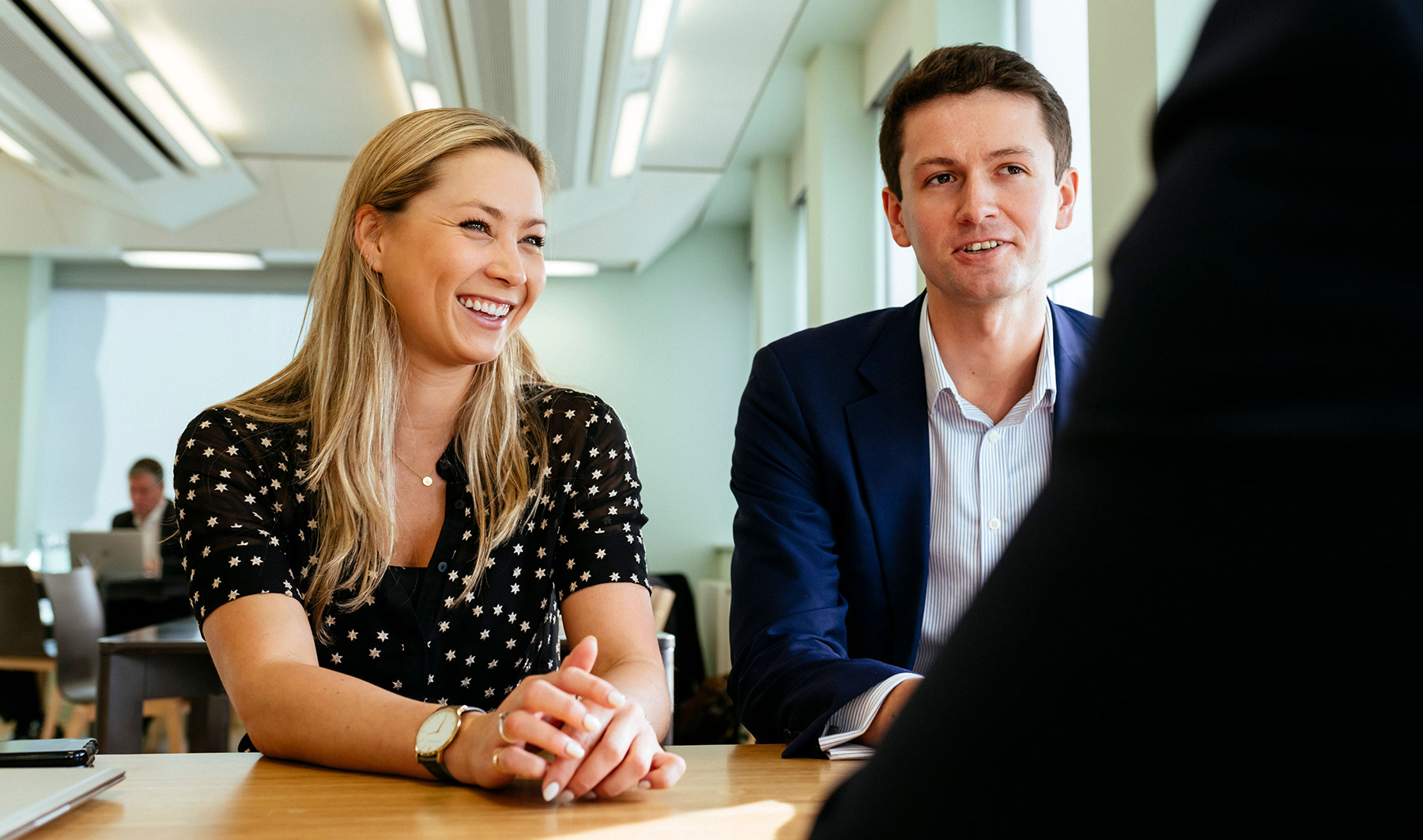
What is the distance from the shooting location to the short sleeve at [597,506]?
153 centimetres

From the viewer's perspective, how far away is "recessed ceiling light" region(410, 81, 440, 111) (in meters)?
4.72

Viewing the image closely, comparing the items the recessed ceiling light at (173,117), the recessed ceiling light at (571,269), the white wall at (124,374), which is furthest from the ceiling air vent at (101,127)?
the recessed ceiling light at (571,269)

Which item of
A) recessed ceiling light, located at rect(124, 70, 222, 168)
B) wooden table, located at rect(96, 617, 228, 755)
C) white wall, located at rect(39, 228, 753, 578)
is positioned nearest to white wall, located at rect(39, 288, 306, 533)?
white wall, located at rect(39, 228, 753, 578)

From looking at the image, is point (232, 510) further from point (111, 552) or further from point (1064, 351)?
point (111, 552)

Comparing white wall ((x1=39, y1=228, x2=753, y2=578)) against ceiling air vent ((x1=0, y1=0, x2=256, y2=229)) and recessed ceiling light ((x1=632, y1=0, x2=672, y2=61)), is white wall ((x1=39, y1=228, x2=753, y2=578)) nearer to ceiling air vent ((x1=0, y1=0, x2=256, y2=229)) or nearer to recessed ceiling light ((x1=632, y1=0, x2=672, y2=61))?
ceiling air vent ((x1=0, y1=0, x2=256, y2=229))

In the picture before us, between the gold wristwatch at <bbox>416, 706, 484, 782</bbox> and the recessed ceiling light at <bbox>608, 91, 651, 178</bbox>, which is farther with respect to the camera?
the recessed ceiling light at <bbox>608, 91, 651, 178</bbox>

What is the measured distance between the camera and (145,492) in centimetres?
648

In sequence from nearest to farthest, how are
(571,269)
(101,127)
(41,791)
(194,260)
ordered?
(41,791) < (101,127) < (194,260) < (571,269)

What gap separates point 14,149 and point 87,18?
2.01m

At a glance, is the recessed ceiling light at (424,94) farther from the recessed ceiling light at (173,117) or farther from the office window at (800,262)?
the office window at (800,262)

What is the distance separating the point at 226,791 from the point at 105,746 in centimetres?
147

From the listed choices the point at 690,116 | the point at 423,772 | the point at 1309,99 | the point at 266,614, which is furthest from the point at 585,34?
the point at 1309,99

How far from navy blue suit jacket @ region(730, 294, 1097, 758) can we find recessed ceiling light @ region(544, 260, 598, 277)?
559cm

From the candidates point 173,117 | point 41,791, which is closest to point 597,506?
point 41,791
